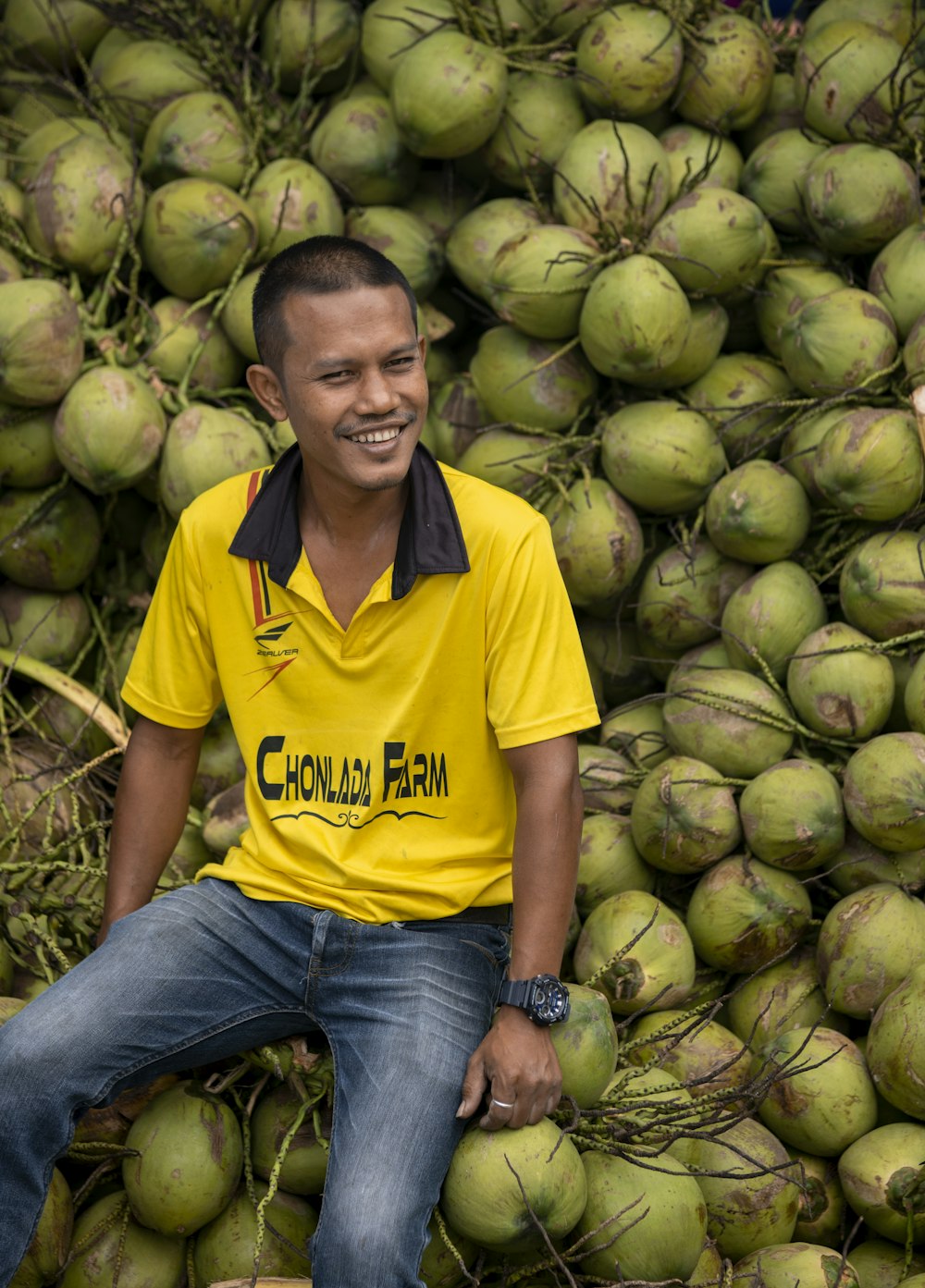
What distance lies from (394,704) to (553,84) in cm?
186

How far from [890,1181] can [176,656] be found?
54.9 inches

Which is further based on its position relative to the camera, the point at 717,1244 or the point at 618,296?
the point at 618,296

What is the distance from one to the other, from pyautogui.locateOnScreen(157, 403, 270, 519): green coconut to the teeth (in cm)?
85

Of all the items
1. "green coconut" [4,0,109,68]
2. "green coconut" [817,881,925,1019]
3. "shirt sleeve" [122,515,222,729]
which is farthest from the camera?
"green coconut" [4,0,109,68]

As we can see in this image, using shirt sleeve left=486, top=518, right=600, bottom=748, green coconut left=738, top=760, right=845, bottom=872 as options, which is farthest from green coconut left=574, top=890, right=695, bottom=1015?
shirt sleeve left=486, top=518, right=600, bottom=748

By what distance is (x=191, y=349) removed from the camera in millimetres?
2961

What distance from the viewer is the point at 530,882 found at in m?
1.90

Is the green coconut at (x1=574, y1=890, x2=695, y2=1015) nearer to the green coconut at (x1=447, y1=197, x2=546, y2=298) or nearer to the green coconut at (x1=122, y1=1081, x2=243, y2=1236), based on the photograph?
the green coconut at (x1=122, y1=1081, x2=243, y2=1236)

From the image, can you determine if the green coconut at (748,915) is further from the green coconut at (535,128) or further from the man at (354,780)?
the green coconut at (535,128)

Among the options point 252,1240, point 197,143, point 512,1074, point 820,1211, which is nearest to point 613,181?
point 197,143

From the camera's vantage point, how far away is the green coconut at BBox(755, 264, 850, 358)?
9.68 ft

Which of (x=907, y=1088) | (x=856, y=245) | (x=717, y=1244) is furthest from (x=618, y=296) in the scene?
(x=717, y=1244)

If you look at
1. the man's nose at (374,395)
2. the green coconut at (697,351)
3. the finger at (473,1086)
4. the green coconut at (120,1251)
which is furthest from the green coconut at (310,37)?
the green coconut at (120,1251)

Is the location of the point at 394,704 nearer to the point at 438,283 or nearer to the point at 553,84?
the point at 438,283
